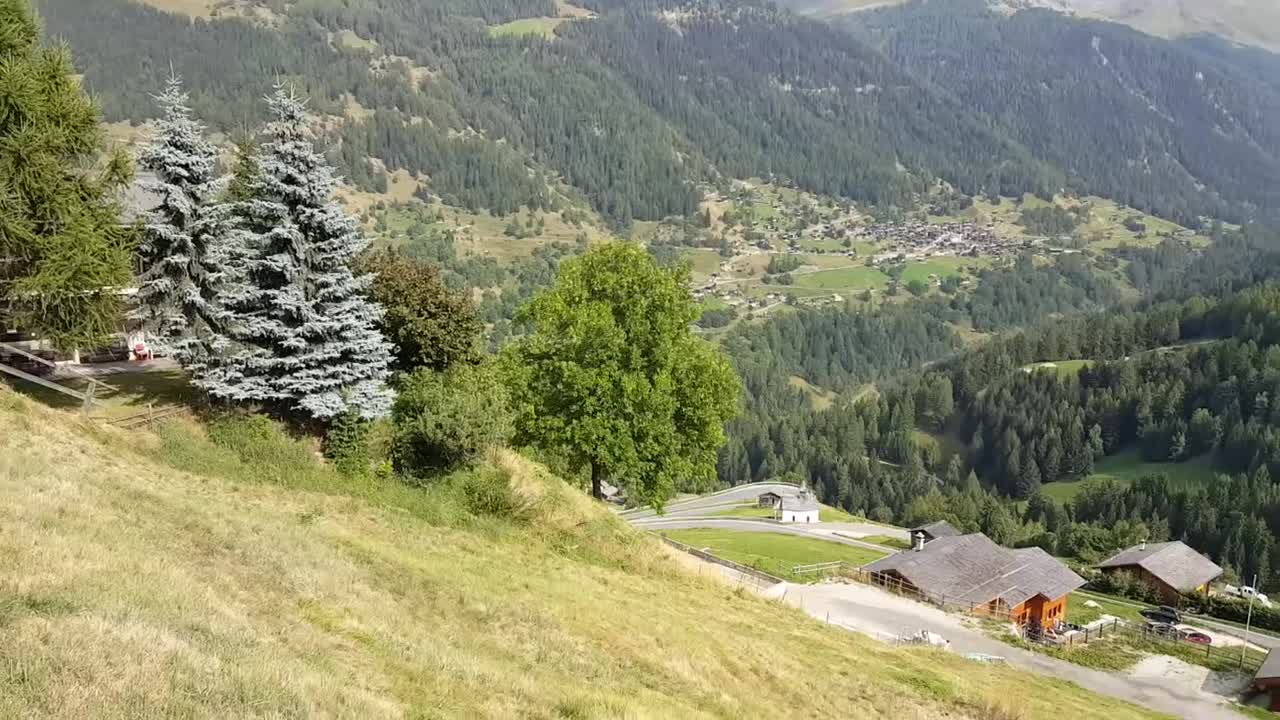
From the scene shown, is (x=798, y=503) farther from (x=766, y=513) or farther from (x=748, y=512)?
(x=748, y=512)

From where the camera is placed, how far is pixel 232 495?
75.3 feet

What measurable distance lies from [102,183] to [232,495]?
10473mm

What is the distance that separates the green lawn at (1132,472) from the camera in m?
174

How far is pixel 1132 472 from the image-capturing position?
183 metres

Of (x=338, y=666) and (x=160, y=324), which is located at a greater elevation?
(x=160, y=324)

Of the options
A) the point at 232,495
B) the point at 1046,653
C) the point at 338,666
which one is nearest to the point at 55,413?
the point at 232,495

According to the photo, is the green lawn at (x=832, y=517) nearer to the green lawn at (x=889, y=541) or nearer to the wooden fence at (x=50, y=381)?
the green lawn at (x=889, y=541)

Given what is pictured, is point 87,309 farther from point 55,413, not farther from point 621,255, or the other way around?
point 621,255

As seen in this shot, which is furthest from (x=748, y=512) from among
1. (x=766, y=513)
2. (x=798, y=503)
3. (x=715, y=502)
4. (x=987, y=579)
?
(x=987, y=579)

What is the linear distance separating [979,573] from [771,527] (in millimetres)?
37467

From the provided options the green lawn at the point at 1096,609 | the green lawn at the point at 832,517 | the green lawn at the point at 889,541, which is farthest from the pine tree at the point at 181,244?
the green lawn at the point at 832,517

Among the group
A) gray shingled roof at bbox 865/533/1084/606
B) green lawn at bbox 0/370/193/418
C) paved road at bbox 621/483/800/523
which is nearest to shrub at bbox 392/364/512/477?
green lawn at bbox 0/370/193/418

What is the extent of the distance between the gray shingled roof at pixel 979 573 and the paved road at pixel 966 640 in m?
3.77

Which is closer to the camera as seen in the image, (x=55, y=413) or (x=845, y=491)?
(x=55, y=413)
